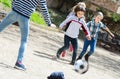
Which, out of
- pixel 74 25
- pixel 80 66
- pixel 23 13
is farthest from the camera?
pixel 74 25

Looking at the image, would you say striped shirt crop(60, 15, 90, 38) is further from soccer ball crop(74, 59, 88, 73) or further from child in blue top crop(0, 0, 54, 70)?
child in blue top crop(0, 0, 54, 70)

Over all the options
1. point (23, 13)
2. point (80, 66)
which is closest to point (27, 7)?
point (23, 13)

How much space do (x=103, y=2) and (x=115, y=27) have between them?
16.7 ft

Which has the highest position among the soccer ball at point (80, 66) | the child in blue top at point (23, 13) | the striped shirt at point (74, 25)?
the child in blue top at point (23, 13)

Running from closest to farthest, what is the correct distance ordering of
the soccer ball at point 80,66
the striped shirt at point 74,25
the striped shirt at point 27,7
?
1. the striped shirt at point 27,7
2. the soccer ball at point 80,66
3. the striped shirt at point 74,25

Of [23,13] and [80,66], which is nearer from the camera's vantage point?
[23,13]

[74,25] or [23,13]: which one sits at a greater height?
[23,13]

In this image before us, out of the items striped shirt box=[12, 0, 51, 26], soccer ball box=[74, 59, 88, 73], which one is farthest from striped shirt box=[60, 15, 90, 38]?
striped shirt box=[12, 0, 51, 26]

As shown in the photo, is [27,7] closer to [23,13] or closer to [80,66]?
[23,13]

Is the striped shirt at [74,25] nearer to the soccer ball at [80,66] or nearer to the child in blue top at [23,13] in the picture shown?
the soccer ball at [80,66]

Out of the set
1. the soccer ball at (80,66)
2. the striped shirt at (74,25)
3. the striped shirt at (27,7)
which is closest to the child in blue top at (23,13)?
the striped shirt at (27,7)

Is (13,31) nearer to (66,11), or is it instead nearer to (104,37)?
(104,37)

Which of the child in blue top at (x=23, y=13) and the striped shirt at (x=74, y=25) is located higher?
the child in blue top at (x=23, y=13)

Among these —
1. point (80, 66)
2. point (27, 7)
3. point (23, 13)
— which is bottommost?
point (80, 66)
